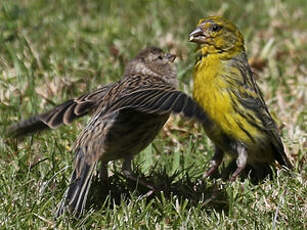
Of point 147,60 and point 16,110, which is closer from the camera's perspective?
point 147,60

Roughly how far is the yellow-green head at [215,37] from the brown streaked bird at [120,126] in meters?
0.58

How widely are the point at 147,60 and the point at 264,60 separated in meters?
2.45

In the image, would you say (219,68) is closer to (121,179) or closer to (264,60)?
(121,179)

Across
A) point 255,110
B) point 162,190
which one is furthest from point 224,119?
point 162,190

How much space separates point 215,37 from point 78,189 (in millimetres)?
1880

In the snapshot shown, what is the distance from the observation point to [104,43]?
26.0 ft

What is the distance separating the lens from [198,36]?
5844 millimetres

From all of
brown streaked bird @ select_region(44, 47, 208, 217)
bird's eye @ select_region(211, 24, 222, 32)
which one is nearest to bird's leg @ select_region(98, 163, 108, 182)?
brown streaked bird @ select_region(44, 47, 208, 217)

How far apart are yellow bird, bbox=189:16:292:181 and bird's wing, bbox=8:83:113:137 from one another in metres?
0.97

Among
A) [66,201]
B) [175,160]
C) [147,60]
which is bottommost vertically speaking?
[175,160]

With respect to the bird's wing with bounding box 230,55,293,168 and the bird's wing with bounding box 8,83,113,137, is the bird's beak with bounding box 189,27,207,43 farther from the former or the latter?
the bird's wing with bounding box 8,83,113,137

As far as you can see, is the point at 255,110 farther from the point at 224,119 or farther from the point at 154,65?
the point at 154,65

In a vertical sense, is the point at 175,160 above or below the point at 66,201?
below

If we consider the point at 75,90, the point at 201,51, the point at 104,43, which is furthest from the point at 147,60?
the point at 104,43
